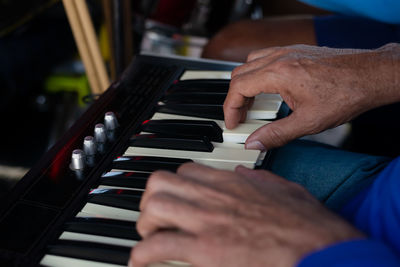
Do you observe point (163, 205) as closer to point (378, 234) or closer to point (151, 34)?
point (378, 234)

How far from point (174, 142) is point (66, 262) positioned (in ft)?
0.92

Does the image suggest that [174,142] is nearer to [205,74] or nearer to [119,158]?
[119,158]

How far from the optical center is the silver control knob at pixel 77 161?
70 cm

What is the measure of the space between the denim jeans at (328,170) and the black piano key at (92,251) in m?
0.29

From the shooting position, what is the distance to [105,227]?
0.59m

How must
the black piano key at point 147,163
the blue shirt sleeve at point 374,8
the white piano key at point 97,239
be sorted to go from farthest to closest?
the blue shirt sleeve at point 374,8 < the black piano key at point 147,163 < the white piano key at point 97,239

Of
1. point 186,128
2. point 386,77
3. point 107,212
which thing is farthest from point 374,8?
point 107,212

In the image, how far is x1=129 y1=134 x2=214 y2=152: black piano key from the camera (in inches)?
29.2

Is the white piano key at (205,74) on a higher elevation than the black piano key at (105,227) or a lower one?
higher

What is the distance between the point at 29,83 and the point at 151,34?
0.56 m

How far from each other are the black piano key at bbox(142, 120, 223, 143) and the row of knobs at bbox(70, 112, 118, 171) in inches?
2.4

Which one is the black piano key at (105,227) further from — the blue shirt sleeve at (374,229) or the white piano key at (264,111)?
the white piano key at (264,111)

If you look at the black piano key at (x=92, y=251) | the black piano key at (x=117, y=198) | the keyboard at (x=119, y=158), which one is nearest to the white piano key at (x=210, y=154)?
the keyboard at (x=119, y=158)

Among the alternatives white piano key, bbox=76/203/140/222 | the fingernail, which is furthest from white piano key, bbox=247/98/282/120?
white piano key, bbox=76/203/140/222
